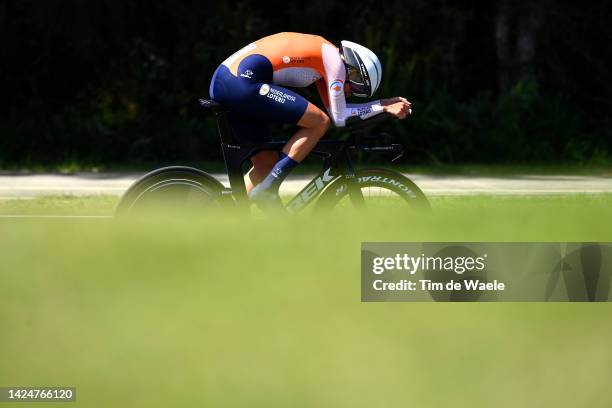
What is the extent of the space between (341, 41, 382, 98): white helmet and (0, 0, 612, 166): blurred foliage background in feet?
31.1

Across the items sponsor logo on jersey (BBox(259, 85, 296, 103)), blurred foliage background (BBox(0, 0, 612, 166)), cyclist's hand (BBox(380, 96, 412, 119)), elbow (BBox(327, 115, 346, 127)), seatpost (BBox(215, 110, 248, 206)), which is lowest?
seatpost (BBox(215, 110, 248, 206))

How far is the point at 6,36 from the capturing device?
17047 millimetres

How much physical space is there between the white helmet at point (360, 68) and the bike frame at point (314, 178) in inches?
10.7

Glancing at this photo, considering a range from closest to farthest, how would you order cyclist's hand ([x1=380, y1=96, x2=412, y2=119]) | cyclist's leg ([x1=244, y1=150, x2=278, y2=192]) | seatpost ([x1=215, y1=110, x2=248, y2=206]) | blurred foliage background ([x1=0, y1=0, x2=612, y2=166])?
cyclist's hand ([x1=380, y1=96, x2=412, y2=119]), seatpost ([x1=215, y1=110, x2=248, y2=206]), cyclist's leg ([x1=244, y1=150, x2=278, y2=192]), blurred foliage background ([x1=0, y1=0, x2=612, y2=166])

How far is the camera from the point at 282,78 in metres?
6.19

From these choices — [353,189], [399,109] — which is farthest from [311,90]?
[399,109]

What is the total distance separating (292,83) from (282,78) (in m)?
0.07

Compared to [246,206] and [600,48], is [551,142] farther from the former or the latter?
[246,206]

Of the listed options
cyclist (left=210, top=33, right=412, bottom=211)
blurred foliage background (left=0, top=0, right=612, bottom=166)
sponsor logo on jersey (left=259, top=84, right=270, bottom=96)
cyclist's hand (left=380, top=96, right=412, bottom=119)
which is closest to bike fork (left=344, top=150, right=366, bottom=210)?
cyclist (left=210, top=33, right=412, bottom=211)

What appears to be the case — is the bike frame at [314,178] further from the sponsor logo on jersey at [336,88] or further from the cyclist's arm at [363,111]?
the sponsor logo on jersey at [336,88]

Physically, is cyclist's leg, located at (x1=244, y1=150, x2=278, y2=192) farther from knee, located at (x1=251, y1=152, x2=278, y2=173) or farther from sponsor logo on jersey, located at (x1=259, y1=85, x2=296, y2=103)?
sponsor logo on jersey, located at (x1=259, y1=85, x2=296, y2=103)

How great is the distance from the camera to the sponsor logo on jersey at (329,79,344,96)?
607 centimetres

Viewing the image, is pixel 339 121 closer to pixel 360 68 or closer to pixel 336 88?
pixel 336 88

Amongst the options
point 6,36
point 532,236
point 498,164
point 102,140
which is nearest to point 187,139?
point 102,140
